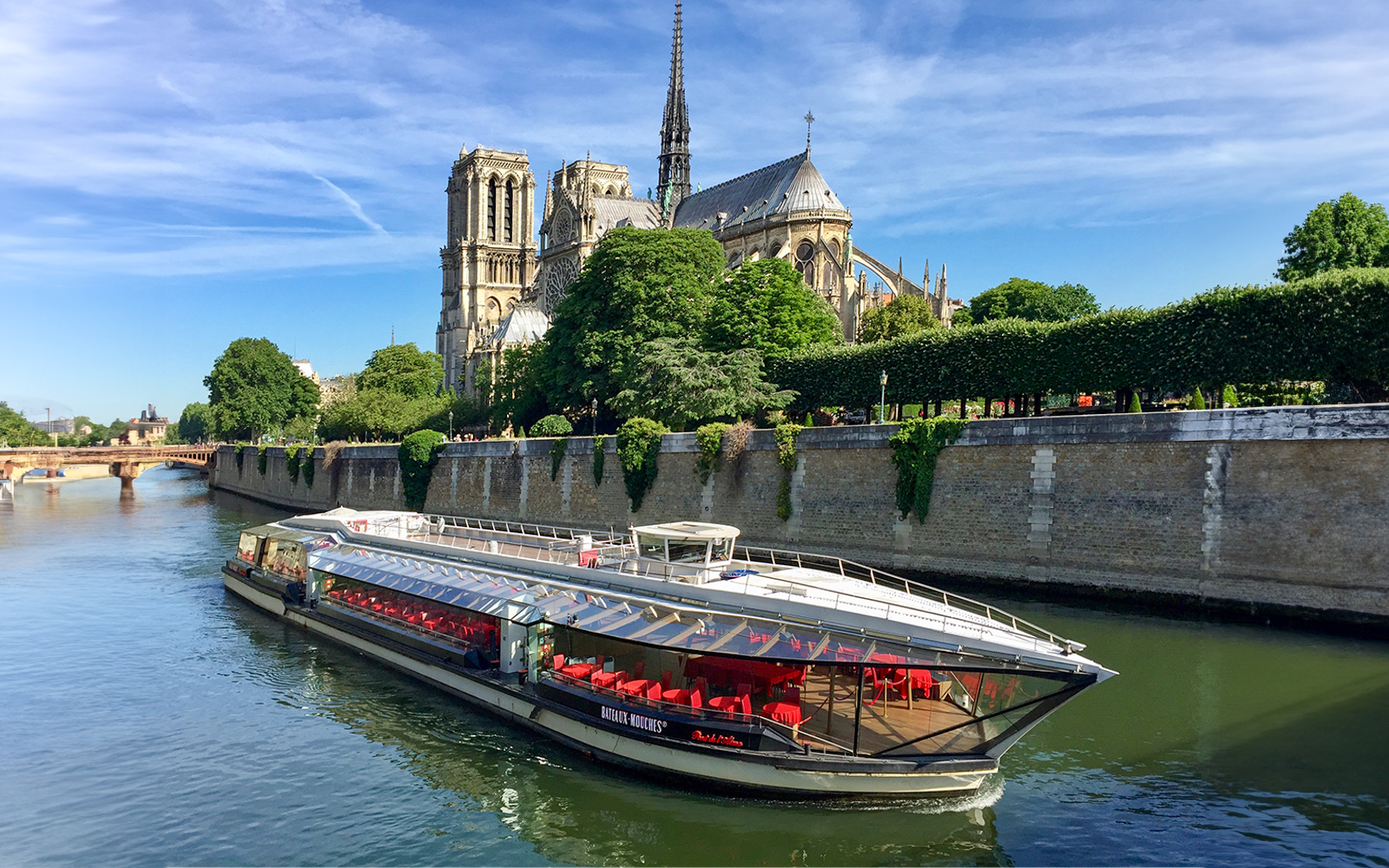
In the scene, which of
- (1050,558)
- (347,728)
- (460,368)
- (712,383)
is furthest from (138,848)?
(460,368)

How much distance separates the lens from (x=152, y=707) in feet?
62.4

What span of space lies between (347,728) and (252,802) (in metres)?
3.35

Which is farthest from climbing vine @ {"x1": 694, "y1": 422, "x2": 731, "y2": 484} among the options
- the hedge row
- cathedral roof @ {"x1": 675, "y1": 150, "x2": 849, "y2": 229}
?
cathedral roof @ {"x1": 675, "y1": 150, "x2": 849, "y2": 229}

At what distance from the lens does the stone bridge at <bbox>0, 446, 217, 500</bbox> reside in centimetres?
7994

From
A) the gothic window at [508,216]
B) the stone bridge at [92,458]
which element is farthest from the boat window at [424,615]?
the gothic window at [508,216]

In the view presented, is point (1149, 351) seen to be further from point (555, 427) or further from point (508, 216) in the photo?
point (508, 216)

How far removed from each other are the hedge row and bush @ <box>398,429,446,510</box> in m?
21.6

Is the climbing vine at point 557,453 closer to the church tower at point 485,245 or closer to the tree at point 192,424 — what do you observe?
the church tower at point 485,245

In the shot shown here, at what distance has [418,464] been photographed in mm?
53562

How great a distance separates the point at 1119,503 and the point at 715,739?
53.3 ft

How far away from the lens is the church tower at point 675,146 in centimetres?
8656

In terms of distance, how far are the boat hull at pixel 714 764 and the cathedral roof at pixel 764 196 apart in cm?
5853

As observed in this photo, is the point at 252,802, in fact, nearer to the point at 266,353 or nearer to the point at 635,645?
the point at 635,645

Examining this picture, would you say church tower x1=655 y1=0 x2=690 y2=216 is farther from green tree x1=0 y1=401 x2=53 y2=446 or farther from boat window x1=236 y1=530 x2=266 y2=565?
green tree x1=0 y1=401 x2=53 y2=446
